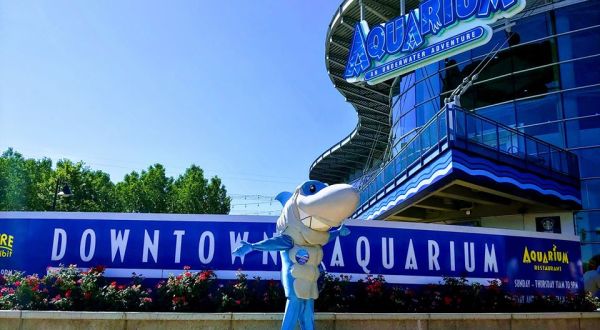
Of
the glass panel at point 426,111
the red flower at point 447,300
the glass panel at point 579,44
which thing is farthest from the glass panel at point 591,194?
the red flower at point 447,300

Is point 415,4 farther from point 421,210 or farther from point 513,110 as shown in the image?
point 421,210

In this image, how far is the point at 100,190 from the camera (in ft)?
153

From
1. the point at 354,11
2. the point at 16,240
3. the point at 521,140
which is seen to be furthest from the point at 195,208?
the point at 16,240

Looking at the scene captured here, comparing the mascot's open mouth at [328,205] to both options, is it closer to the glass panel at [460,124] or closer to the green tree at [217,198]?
the glass panel at [460,124]

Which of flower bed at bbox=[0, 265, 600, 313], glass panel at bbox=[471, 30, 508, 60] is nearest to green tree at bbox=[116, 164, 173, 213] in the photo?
glass panel at bbox=[471, 30, 508, 60]

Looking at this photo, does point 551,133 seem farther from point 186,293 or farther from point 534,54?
point 186,293

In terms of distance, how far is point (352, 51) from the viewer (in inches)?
900

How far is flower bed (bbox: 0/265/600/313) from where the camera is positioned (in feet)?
25.3

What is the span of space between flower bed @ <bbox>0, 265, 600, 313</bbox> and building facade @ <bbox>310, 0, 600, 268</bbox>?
5233mm

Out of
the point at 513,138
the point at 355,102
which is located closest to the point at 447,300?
the point at 513,138

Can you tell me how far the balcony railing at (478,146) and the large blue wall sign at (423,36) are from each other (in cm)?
418

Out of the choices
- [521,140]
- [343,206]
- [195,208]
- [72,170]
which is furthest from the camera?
[195,208]

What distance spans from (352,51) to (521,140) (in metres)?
9.45

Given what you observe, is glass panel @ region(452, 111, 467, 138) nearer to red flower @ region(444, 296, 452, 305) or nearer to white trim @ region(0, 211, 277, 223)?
red flower @ region(444, 296, 452, 305)
